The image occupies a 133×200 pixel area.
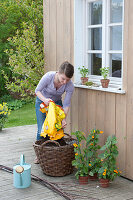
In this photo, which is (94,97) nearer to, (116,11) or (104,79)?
(104,79)

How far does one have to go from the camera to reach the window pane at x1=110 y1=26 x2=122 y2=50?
13.6ft

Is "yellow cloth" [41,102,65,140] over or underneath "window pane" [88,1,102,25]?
underneath

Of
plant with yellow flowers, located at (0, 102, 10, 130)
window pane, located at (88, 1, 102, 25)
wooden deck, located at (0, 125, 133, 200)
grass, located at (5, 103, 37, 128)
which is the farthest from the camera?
grass, located at (5, 103, 37, 128)

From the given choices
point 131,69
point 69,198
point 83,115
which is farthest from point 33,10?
point 69,198

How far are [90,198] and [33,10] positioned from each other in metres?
6.57

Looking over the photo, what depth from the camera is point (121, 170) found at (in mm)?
4008

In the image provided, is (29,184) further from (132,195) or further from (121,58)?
(121,58)

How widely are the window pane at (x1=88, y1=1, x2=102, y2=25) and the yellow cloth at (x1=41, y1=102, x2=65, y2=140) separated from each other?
137 centimetres

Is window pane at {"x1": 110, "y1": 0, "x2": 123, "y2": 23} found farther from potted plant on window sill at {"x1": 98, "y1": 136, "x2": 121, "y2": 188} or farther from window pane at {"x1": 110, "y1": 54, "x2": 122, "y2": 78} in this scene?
potted plant on window sill at {"x1": 98, "y1": 136, "x2": 121, "y2": 188}

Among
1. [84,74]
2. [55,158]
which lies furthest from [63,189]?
[84,74]

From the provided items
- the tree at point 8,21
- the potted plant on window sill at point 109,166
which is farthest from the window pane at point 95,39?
the tree at point 8,21

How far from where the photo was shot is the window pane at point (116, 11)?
4.09 meters

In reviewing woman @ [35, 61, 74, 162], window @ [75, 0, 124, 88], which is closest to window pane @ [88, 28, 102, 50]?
window @ [75, 0, 124, 88]

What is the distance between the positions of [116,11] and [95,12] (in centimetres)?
44
